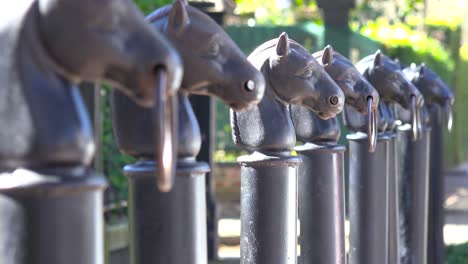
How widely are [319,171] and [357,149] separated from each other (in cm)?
61

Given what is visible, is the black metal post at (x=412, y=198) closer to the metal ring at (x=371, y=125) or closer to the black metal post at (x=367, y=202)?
the black metal post at (x=367, y=202)

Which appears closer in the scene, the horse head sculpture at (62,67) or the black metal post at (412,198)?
the horse head sculpture at (62,67)

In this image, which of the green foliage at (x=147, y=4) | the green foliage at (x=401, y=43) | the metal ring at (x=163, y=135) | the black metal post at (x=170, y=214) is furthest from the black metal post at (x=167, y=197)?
the green foliage at (x=401, y=43)

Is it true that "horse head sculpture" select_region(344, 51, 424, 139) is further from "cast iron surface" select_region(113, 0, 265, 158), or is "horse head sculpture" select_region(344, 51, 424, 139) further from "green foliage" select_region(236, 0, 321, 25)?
"green foliage" select_region(236, 0, 321, 25)

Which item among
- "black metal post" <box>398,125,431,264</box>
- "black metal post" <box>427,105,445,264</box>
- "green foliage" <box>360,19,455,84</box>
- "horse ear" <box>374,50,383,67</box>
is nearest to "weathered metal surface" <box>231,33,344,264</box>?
"horse ear" <box>374,50,383,67</box>

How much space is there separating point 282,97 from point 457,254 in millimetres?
3940

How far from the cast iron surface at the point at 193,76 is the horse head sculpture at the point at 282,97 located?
41 centimetres

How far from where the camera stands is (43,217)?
1.76 m

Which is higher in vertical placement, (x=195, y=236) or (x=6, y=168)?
(x=6, y=168)

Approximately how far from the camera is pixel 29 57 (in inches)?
69.6

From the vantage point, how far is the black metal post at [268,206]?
2814 mm

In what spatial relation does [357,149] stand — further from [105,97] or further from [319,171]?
[105,97]

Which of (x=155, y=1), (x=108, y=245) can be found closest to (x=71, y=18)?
(x=108, y=245)

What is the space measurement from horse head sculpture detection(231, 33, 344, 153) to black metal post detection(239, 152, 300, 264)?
45 millimetres
